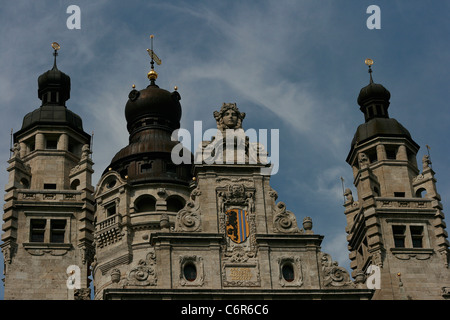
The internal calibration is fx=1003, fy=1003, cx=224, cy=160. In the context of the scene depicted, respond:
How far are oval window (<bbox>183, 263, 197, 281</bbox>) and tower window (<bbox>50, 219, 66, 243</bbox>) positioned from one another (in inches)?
355

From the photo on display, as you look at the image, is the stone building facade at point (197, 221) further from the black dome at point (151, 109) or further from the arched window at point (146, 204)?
the black dome at point (151, 109)

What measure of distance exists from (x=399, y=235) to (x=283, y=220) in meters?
8.90

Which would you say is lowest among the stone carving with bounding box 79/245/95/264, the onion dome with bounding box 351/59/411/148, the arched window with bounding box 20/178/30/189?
the stone carving with bounding box 79/245/95/264

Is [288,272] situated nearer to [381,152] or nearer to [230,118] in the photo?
[230,118]

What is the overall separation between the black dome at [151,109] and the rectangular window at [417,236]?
19.8 meters

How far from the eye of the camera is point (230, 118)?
5428 centimetres

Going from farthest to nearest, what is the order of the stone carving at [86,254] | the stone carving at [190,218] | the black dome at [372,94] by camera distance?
the black dome at [372,94], the stone carving at [86,254], the stone carving at [190,218]

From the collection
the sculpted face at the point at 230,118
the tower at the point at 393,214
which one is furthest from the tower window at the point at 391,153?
the sculpted face at the point at 230,118

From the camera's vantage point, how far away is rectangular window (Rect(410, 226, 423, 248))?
5762 centimetres

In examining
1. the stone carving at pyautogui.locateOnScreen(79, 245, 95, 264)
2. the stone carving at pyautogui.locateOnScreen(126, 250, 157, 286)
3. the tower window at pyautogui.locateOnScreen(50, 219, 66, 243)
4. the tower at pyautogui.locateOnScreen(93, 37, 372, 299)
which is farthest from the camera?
the tower window at pyautogui.locateOnScreen(50, 219, 66, 243)

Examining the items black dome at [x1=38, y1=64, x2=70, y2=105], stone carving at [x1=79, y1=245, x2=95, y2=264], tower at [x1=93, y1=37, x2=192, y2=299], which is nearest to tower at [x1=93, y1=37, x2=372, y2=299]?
stone carving at [x1=79, y1=245, x2=95, y2=264]

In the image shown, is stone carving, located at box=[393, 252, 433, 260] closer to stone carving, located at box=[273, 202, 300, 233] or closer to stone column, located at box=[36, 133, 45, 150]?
stone carving, located at box=[273, 202, 300, 233]

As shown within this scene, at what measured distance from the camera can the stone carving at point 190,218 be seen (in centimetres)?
5112
